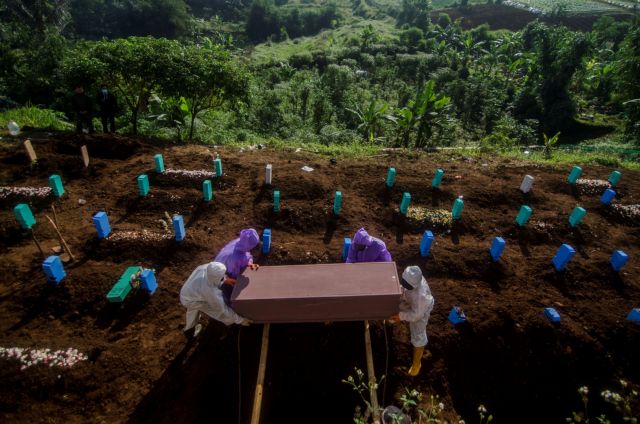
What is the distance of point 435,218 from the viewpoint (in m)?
7.20

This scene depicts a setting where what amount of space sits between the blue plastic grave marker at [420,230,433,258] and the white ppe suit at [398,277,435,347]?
180 centimetres

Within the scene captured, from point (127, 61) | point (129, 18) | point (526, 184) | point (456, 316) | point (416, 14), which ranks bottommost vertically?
point (456, 316)

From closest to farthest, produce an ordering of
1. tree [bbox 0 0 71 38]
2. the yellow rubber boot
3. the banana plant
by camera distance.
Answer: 1. the yellow rubber boot
2. the banana plant
3. tree [bbox 0 0 71 38]

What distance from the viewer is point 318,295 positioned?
156 inches

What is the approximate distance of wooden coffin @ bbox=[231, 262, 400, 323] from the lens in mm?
3963

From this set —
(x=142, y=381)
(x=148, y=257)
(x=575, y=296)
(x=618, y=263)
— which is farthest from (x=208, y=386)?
(x=618, y=263)

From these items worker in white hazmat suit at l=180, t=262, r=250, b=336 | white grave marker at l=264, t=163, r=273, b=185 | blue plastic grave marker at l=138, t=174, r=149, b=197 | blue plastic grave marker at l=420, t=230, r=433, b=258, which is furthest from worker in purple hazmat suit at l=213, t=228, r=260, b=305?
blue plastic grave marker at l=138, t=174, r=149, b=197

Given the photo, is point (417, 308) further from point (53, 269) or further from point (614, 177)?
point (614, 177)

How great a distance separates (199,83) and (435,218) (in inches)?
277

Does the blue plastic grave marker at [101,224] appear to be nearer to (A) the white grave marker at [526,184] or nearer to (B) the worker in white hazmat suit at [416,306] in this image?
(B) the worker in white hazmat suit at [416,306]

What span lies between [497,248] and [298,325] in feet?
11.8

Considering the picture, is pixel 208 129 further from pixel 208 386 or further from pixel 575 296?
pixel 575 296

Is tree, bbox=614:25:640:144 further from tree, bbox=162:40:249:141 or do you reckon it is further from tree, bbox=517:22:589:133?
tree, bbox=162:40:249:141

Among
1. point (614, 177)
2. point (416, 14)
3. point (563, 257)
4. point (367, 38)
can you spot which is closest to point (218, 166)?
point (563, 257)
